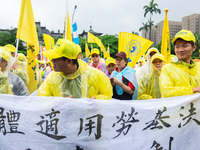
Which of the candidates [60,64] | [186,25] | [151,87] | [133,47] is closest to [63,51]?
[60,64]

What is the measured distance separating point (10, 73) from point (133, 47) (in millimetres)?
2548

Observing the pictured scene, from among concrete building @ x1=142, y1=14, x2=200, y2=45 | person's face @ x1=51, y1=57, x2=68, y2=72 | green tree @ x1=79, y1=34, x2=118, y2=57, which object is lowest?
person's face @ x1=51, y1=57, x2=68, y2=72

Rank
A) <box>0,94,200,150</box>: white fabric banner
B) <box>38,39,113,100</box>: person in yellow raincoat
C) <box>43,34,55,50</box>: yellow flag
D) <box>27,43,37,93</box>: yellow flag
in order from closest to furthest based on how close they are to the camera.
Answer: <box>0,94,200,150</box>: white fabric banner → <box>38,39,113,100</box>: person in yellow raincoat → <box>27,43,37,93</box>: yellow flag → <box>43,34,55,50</box>: yellow flag

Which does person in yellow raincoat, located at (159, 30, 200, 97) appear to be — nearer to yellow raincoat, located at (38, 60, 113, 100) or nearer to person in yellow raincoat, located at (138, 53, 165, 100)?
yellow raincoat, located at (38, 60, 113, 100)

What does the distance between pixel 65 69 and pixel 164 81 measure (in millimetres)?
1138

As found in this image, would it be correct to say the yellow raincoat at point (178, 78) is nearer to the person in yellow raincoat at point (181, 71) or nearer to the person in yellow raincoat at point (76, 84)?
the person in yellow raincoat at point (181, 71)

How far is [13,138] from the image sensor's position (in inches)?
74.4

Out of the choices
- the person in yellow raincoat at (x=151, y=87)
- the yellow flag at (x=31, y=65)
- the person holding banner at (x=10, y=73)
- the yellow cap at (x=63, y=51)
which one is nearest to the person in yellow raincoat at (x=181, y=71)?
the person in yellow raincoat at (x=151, y=87)

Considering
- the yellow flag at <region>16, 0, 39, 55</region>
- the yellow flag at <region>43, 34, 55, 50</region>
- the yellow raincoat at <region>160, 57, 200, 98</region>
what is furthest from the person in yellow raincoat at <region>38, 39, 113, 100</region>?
the yellow flag at <region>43, 34, 55, 50</region>

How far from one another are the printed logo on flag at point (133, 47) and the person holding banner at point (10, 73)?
2.34m

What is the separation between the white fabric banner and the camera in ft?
6.07

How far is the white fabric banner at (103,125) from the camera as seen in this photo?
1849mm

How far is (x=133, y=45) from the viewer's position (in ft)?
13.3

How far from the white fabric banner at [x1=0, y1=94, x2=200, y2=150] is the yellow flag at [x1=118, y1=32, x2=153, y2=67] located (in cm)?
215
